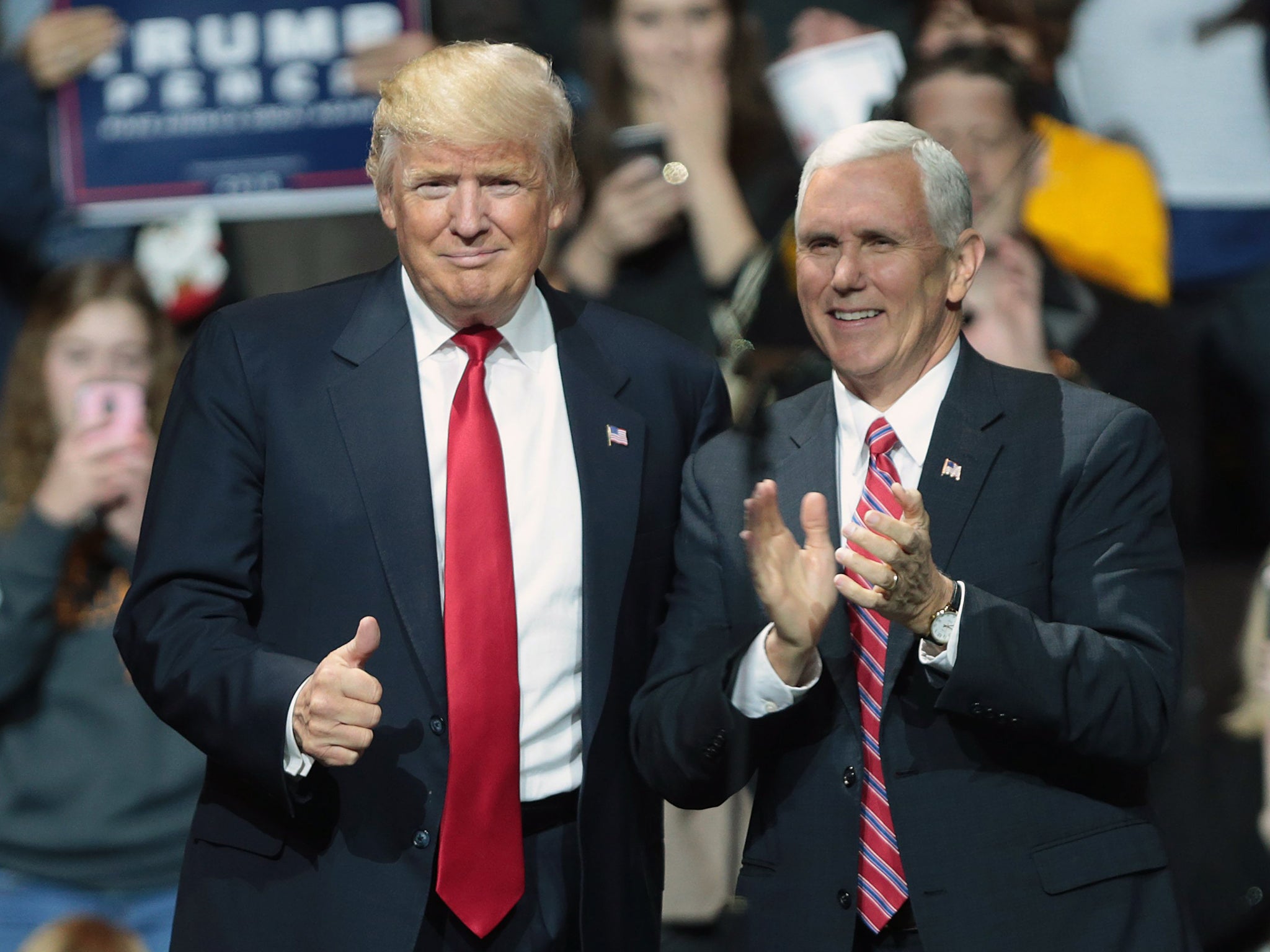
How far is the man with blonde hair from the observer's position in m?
1.85

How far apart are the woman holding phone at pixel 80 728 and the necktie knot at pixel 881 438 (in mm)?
1761

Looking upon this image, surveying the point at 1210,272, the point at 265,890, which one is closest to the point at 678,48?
the point at 1210,272

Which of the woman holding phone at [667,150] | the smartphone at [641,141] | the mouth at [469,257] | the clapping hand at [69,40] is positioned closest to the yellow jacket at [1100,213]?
the woman holding phone at [667,150]

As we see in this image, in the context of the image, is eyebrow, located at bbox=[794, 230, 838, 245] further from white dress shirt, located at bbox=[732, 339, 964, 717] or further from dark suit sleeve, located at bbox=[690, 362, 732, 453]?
dark suit sleeve, located at bbox=[690, 362, 732, 453]

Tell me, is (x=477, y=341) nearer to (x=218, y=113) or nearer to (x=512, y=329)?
(x=512, y=329)

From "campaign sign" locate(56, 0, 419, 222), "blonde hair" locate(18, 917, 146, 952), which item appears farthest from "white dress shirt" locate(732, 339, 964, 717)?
"campaign sign" locate(56, 0, 419, 222)

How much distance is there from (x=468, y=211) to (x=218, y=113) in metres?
2.00

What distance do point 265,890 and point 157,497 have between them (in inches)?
19.1

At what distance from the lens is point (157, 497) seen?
6.17 ft

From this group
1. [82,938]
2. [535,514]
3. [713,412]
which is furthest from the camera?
[82,938]

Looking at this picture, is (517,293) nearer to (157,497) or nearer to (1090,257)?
(157,497)

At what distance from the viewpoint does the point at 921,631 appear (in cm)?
168

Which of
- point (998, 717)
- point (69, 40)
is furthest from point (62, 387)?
point (998, 717)

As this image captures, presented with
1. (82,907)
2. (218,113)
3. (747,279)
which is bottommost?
(82,907)
